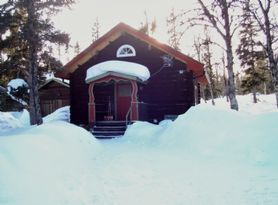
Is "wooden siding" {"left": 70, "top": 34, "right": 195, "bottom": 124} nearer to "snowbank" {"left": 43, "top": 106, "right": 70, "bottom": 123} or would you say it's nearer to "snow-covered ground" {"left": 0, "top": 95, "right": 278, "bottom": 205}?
"snow-covered ground" {"left": 0, "top": 95, "right": 278, "bottom": 205}

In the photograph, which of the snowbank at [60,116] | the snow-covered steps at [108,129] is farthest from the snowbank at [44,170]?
the snowbank at [60,116]

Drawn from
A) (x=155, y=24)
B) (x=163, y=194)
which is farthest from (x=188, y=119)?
(x=155, y=24)

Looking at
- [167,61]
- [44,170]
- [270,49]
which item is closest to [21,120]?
[167,61]

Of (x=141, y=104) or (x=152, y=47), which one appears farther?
(x=152, y=47)

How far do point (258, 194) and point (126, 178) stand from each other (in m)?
2.79

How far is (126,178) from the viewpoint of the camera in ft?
22.6

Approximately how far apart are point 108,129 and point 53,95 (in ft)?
55.8

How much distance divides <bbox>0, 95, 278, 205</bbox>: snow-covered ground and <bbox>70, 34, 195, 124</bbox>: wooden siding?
5.13 m

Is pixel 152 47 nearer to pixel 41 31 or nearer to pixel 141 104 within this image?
pixel 141 104

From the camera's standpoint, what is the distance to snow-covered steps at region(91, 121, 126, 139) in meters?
15.7

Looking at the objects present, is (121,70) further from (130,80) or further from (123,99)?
(123,99)

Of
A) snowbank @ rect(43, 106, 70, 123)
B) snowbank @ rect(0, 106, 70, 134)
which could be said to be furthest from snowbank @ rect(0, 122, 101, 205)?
snowbank @ rect(43, 106, 70, 123)

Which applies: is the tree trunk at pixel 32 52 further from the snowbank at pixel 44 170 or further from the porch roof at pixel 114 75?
the snowbank at pixel 44 170

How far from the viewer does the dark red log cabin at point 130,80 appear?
16438mm
